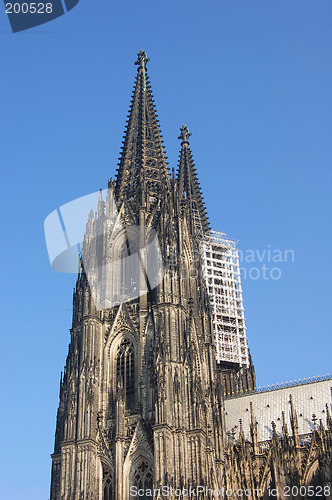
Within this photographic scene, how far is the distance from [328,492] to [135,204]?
78.7ft

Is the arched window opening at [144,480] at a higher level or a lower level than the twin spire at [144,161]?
lower

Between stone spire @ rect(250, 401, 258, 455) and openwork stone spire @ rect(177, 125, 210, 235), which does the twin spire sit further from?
stone spire @ rect(250, 401, 258, 455)

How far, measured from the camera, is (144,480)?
4450 cm

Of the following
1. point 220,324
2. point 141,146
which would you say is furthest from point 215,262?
point 141,146

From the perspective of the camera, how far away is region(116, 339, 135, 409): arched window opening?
4809cm

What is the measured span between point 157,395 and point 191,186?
3535 centimetres

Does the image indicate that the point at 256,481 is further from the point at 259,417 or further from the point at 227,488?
the point at 259,417

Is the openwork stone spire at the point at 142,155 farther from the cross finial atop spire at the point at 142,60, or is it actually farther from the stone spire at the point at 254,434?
the stone spire at the point at 254,434

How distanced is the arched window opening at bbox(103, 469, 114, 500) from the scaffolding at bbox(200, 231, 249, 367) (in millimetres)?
23419

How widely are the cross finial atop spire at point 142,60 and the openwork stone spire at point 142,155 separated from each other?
0.09m

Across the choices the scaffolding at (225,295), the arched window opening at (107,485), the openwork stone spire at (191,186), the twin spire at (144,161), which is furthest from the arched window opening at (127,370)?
the openwork stone spire at (191,186)

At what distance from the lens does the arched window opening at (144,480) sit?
44.1m

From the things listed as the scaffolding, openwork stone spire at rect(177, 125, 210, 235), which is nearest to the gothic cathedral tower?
the scaffolding

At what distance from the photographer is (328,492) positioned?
45562 mm
